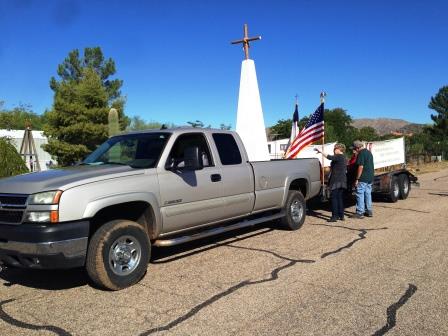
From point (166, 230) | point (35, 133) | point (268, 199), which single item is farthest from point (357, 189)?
point (35, 133)

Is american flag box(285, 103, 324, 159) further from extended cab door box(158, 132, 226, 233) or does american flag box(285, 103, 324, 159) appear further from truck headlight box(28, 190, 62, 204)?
truck headlight box(28, 190, 62, 204)

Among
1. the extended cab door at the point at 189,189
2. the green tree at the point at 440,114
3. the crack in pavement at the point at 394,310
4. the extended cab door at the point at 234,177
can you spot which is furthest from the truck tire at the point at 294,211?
the green tree at the point at 440,114

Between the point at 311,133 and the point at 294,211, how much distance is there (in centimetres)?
342

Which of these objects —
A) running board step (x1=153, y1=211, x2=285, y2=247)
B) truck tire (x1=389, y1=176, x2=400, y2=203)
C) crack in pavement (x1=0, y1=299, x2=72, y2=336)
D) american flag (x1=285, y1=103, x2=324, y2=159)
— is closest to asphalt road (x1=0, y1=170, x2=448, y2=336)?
crack in pavement (x1=0, y1=299, x2=72, y2=336)

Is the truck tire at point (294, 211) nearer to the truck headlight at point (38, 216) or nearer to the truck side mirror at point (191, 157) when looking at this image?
the truck side mirror at point (191, 157)

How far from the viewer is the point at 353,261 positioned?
6.93 meters

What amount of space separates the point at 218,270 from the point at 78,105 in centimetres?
2870

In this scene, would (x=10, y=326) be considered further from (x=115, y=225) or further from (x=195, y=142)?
(x=195, y=142)

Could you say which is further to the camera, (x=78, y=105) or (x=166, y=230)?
(x=78, y=105)

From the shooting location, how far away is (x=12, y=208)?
547cm

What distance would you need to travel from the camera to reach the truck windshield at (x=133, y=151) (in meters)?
6.67

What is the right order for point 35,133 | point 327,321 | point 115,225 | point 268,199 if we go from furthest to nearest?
1. point 35,133
2. point 268,199
3. point 115,225
4. point 327,321

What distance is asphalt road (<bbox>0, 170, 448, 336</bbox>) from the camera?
4648 mm

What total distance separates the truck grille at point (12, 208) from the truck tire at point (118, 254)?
2.72 ft
